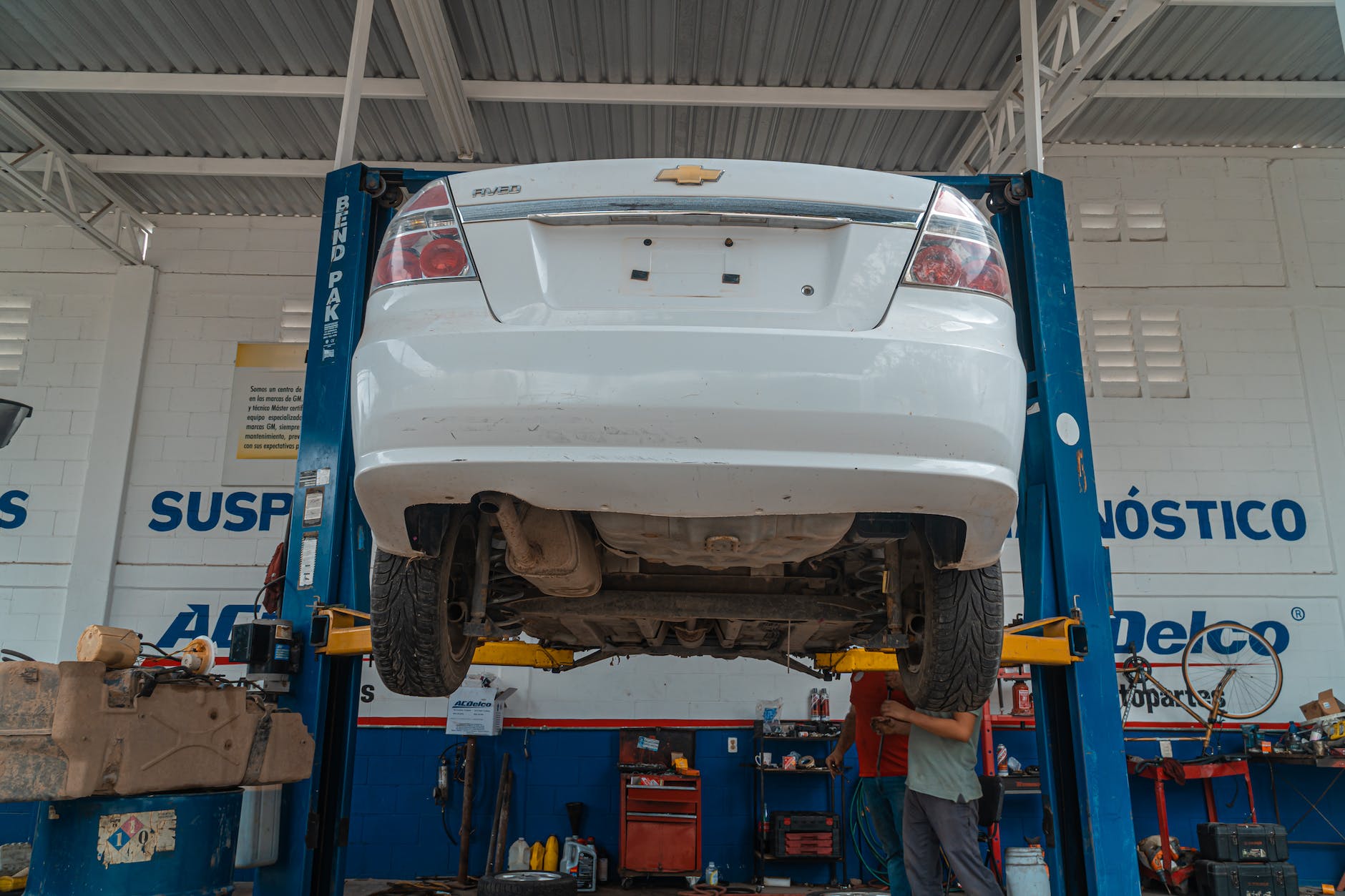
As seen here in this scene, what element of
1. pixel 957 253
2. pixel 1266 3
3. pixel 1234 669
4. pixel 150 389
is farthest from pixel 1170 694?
pixel 150 389

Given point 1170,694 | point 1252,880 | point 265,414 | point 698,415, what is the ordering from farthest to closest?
point 265,414, point 1170,694, point 1252,880, point 698,415

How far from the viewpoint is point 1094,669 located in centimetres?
324

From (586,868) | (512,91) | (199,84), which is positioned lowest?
(586,868)

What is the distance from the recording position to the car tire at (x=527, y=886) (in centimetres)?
460

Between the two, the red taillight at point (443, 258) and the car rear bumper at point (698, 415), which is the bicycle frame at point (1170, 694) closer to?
the car rear bumper at point (698, 415)

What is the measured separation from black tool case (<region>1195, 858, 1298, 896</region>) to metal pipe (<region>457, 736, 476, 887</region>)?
17.4 feet

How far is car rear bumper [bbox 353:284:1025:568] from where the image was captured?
1.65 m

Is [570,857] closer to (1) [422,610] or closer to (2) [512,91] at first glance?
(1) [422,610]

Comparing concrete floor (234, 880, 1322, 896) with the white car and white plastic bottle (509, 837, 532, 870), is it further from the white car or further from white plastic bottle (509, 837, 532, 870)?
the white car

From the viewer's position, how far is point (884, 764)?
175 inches

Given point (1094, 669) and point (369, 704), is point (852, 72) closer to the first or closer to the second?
point (1094, 669)

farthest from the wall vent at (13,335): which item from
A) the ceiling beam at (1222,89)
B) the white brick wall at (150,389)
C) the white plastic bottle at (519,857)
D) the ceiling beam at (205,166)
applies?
the ceiling beam at (1222,89)

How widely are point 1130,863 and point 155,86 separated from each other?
809 centimetres

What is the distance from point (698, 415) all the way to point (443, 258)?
0.64m
